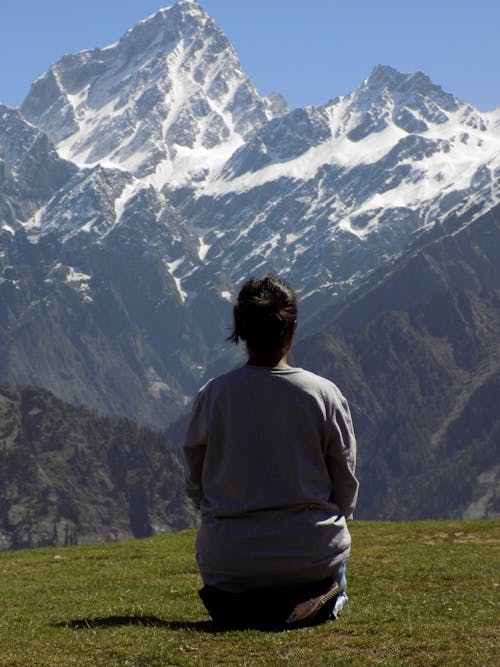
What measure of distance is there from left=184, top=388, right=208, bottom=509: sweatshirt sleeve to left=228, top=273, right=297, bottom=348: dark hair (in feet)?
4.42

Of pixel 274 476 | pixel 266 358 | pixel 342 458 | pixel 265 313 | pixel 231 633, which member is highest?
pixel 265 313

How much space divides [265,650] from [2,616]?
869 centimetres

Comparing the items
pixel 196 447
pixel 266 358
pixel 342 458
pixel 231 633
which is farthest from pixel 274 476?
pixel 231 633

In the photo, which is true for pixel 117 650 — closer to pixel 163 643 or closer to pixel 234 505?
pixel 163 643

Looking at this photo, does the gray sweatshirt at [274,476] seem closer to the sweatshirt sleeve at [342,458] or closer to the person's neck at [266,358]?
the sweatshirt sleeve at [342,458]

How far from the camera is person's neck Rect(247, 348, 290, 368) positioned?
60.3 ft

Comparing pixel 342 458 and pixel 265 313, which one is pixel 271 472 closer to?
pixel 342 458

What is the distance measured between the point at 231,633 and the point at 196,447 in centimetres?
330

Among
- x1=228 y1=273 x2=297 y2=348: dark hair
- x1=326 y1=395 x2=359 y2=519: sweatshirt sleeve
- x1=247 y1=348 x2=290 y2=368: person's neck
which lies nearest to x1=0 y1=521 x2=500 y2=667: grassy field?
x1=326 y1=395 x2=359 y2=519: sweatshirt sleeve

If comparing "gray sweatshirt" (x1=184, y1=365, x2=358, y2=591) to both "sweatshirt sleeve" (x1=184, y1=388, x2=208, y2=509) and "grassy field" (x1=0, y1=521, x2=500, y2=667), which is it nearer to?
"sweatshirt sleeve" (x1=184, y1=388, x2=208, y2=509)

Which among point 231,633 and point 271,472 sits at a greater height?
point 271,472

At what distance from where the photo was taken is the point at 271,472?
18.0 metres

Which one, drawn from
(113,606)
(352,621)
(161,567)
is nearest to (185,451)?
(352,621)

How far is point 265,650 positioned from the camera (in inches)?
690
